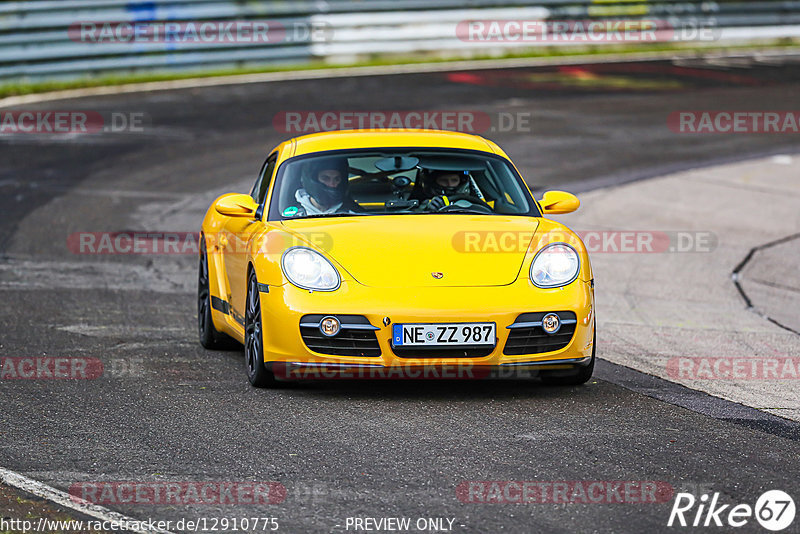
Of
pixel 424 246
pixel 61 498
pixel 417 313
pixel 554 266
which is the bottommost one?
pixel 61 498

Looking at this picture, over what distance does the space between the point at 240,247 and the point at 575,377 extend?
7.01 ft

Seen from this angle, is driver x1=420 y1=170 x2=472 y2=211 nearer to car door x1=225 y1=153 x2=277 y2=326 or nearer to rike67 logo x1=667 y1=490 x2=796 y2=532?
car door x1=225 y1=153 x2=277 y2=326

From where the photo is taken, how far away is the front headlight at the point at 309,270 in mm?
6941

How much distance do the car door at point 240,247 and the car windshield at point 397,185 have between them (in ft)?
0.75

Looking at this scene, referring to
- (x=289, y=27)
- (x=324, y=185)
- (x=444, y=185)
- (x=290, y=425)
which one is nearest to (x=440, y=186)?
(x=444, y=185)

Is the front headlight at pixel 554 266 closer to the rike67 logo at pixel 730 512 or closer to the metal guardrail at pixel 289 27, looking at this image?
the rike67 logo at pixel 730 512

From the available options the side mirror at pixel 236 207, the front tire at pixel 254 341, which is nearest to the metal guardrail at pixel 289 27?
the side mirror at pixel 236 207

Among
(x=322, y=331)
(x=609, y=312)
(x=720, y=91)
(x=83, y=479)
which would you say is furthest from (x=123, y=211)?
(x=720, y=91)

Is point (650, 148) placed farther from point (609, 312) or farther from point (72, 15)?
point (72, 15)

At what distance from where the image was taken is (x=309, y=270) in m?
7.00

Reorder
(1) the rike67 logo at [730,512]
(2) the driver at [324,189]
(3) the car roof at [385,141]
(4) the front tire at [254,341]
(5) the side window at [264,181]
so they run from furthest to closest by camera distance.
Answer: (5) the side window at [264,181]
(3) the car roof at [385,141]
(2) the driver at [324,189]
(4) the front tire at [254,341]
(1) the rike67 logo at [730,512]

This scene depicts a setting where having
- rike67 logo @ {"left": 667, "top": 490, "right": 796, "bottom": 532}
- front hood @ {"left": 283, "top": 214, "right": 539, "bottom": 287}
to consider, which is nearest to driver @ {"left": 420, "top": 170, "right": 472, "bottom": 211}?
front hood @ {"left": 283, "top": 214, "right": 539, "bottom": 287}

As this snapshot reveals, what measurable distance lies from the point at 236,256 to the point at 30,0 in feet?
51.0

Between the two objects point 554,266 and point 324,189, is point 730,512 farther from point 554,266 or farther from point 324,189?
point 324,189
